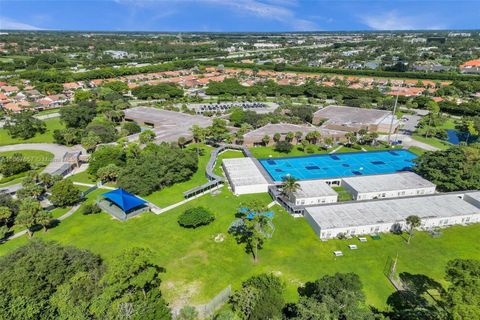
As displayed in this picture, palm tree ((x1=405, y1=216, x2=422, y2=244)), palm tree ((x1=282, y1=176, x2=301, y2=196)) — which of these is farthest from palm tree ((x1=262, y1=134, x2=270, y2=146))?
palm tree ((x1=405, y1=216, x2=422, y2=244))

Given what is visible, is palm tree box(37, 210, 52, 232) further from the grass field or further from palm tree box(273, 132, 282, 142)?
palm tree box(273, 132, 282, 142)

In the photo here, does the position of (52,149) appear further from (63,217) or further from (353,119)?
(353,119)

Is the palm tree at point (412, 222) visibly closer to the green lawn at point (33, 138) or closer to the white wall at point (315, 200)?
the white wall at point (315, 200)

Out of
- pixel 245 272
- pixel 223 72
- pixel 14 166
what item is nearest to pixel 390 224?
pixel 245 272

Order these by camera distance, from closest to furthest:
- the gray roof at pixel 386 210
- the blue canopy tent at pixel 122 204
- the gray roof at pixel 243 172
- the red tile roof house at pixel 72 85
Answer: the gray roof at pixel 386 210
the blue canopy tent at pixel 122 204
the gray roof at pixel 243 172
the red tile roof house at pixel 72 85

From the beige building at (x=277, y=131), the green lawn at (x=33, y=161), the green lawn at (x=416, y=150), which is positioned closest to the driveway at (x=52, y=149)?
the green lawn at (x=33, y=161)

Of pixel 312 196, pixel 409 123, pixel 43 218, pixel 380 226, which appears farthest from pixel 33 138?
pixel 409 123
